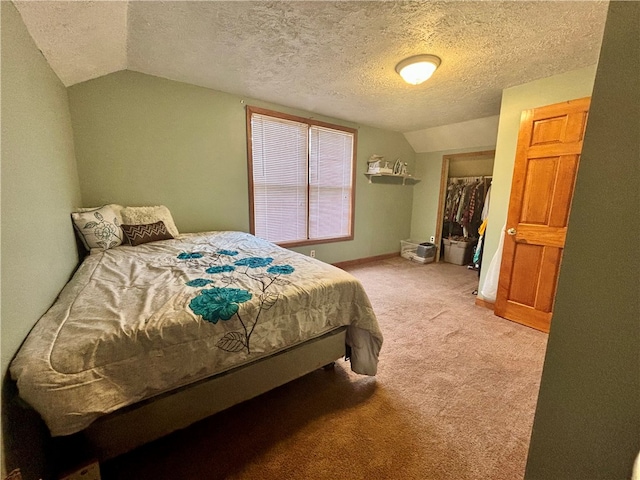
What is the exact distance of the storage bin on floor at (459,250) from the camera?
4.48 metres

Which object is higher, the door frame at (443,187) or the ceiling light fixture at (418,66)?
the ceiling light fixture at (418,66)

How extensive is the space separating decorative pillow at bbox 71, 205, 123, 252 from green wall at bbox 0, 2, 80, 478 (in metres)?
0.18

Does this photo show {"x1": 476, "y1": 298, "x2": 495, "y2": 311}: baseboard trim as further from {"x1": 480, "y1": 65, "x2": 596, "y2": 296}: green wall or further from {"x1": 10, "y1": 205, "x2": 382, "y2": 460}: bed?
{"x1": 10, "y1": 205, "x2": 382, "y2": 460}: bed

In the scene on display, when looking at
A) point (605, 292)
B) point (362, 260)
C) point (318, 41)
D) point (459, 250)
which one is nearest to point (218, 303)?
point (605, 292)

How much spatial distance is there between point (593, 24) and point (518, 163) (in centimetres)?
102

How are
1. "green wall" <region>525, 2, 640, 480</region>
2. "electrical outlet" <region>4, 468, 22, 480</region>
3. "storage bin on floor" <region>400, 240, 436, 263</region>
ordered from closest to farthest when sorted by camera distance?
"green wall" <region>525, 2, 640, 480</region>, "electrical outlet" <region>4, 468, 22, 480</region>, "storage bin on floor" <region>400, 240, 436, 263</region>

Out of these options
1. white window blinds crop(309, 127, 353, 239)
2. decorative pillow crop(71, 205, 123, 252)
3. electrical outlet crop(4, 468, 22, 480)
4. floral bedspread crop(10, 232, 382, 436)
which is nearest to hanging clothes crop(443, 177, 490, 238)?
white window blinds crop(309, 127, 353, 239)

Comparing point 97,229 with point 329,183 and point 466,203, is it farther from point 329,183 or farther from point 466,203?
point 466,203

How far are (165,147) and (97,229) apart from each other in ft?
3.49

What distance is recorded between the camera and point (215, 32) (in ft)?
5.84

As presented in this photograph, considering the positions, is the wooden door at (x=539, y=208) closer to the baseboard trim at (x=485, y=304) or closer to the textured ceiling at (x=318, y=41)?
the baseboard trim at (x=485, y=304)

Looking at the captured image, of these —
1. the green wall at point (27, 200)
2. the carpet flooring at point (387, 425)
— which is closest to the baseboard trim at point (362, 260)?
the carpet flooring at point (387, 425)

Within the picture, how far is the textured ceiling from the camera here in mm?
1507

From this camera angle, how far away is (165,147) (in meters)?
2.64
